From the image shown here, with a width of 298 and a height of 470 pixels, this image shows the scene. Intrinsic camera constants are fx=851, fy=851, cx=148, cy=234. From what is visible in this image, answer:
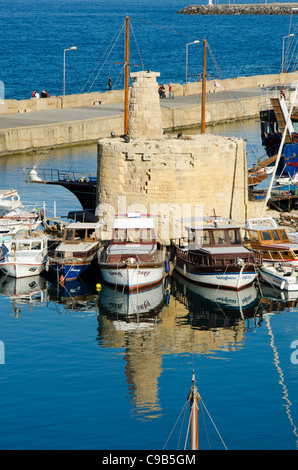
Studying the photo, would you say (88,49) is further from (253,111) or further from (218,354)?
(218,354)

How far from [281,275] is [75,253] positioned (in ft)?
27.1

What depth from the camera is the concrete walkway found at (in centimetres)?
6200

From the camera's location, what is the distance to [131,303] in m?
31.1

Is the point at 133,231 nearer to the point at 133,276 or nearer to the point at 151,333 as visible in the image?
the point at 133,276

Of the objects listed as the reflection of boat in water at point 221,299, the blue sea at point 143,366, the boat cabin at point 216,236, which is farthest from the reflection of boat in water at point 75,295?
the boat cabin at point 216,236

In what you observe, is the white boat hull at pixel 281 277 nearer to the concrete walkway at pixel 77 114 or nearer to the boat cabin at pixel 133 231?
the boat cabin at pixel 133 231

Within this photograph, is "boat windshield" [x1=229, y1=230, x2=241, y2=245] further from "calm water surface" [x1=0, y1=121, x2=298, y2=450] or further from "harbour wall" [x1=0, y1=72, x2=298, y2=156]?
"harbour wall" [x1=0, y1=72, x2=298, y2=156]

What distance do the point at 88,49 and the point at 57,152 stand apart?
9391 cm

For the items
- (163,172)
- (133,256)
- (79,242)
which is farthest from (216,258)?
(79,242)

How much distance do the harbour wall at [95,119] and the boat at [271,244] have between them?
89.3 feet

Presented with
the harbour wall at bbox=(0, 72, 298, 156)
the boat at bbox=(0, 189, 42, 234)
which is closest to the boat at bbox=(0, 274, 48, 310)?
the boat at bbox=(0, 189, 42, 234)

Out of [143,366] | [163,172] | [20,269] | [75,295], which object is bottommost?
[143,366]

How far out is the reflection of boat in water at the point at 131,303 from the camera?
98.6 feet

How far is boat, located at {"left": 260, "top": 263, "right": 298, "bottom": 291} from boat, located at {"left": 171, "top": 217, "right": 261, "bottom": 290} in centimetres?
67
